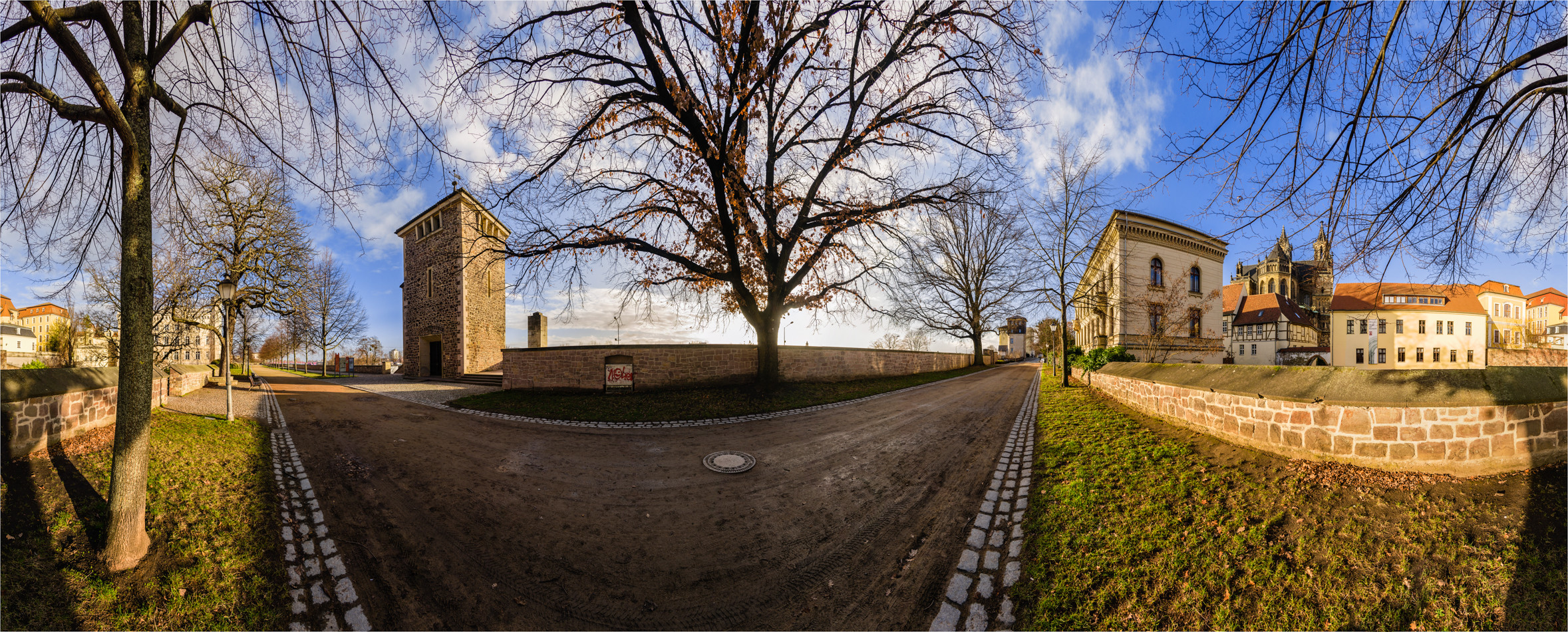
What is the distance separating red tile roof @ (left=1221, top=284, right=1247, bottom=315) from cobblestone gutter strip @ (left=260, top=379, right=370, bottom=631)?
200 ft

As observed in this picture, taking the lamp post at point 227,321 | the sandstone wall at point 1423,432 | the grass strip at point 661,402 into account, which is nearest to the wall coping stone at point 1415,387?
the sandstone wall at point 1423,432

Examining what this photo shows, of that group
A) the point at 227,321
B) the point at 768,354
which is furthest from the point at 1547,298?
the point at 227,321

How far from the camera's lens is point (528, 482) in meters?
5.19

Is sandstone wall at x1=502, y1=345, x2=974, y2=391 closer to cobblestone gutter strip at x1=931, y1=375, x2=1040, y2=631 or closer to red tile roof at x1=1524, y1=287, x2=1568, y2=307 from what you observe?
cobblestone gutter strip at x1=931, y1=375, x2=1040, y2=631

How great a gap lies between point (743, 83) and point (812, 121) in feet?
6.23

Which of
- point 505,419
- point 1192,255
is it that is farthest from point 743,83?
point 1192,255

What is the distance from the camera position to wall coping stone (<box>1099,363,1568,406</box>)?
3820 mm

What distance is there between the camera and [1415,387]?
402cm

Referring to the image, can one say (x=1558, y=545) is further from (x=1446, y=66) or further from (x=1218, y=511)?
(x=1446, y=66)

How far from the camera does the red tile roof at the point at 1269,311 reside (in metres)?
38.5

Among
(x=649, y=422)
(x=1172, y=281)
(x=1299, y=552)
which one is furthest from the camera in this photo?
(x=1172, y=281)

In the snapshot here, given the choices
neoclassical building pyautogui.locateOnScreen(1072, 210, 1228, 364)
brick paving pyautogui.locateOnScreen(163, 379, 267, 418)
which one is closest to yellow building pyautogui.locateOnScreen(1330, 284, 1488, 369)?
neoclassical building pyautogui.locateOnScreen(1072, 210, 1228, 364)

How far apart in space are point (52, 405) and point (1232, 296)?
68188mm

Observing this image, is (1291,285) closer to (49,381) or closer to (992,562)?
(992,562)
